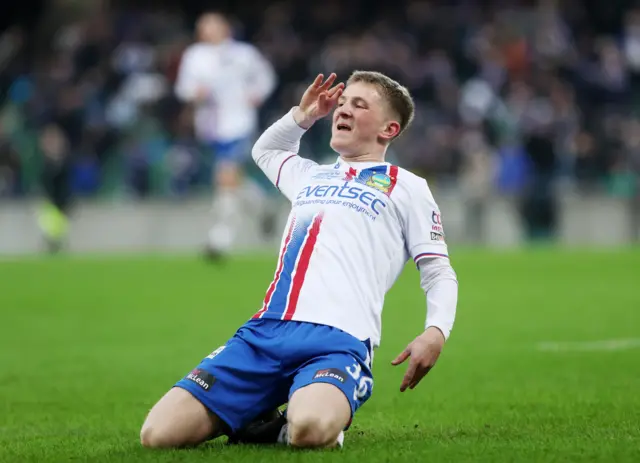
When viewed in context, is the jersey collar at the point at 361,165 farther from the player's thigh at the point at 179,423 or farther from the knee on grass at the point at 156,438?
the knee on grass at the point at 156,438

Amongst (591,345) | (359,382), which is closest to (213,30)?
(591,345)

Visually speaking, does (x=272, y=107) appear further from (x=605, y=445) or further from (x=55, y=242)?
(x=605, y=445)

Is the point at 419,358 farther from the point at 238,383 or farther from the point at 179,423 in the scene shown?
the point at 179,423

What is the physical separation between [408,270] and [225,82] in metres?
3.71

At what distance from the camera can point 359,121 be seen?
568cm

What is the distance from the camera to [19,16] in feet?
89.1

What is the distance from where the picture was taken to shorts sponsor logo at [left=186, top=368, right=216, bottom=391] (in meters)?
5.29

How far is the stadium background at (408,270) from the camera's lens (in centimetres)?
639

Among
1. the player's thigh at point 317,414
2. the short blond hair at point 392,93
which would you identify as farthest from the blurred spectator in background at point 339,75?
the player's thigh at point 317,414

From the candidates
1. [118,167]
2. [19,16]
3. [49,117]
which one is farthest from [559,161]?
[19,16]

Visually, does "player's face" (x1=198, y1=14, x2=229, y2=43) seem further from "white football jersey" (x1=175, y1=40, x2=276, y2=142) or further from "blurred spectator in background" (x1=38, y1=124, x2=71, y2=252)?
"blurred spectator in background" (x1=38, y1=124, x2=71, y2=252)

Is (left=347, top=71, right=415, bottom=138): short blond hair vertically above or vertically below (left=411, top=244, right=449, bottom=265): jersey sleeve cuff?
above

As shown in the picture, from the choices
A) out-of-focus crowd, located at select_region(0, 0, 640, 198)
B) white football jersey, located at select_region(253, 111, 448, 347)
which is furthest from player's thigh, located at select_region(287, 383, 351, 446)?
out-of-focus crowd, located at select_region(0, 0, 640, 198)

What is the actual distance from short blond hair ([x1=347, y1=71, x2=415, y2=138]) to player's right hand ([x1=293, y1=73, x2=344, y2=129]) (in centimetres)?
9
